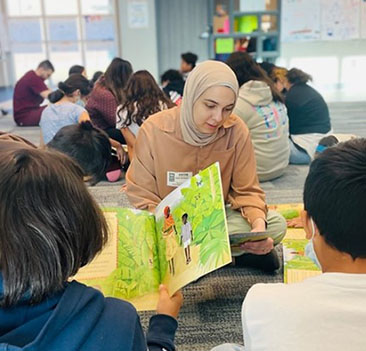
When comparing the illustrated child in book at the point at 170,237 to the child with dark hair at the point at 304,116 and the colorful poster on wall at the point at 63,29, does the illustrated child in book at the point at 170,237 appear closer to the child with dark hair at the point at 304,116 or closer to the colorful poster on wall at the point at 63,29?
the child with dark hair at the point at 304,116

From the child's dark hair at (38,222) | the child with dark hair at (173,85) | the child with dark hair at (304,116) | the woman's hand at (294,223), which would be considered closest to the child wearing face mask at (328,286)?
the child's dark hair at (38,222)

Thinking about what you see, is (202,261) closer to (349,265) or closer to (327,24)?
(349,265)

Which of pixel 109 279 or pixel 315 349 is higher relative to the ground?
pixel 315 349

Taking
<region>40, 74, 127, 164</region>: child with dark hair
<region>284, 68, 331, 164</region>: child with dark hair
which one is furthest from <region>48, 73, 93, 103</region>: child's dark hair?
<region>284, 68, 331, 164</region>: child with dark hair

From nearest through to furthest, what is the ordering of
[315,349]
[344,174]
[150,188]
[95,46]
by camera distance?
[315,349] → [344,174] → [150,188] → [95,46]

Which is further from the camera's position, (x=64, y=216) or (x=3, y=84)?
(x=3, y=84)

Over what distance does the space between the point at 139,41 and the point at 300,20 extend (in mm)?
2645

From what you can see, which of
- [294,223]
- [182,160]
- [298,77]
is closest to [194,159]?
[182,160]

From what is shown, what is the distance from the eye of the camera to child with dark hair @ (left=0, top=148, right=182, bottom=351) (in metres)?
0.69

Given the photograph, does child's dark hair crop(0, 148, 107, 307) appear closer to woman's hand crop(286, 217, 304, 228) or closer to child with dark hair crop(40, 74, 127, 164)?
woman's hand crop(286, 217, 304, 228)

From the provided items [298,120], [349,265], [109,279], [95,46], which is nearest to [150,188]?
[109,279]

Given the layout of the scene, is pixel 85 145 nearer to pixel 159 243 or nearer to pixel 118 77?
pixel 159 243

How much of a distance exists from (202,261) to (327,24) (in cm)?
687

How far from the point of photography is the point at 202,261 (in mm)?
1245
